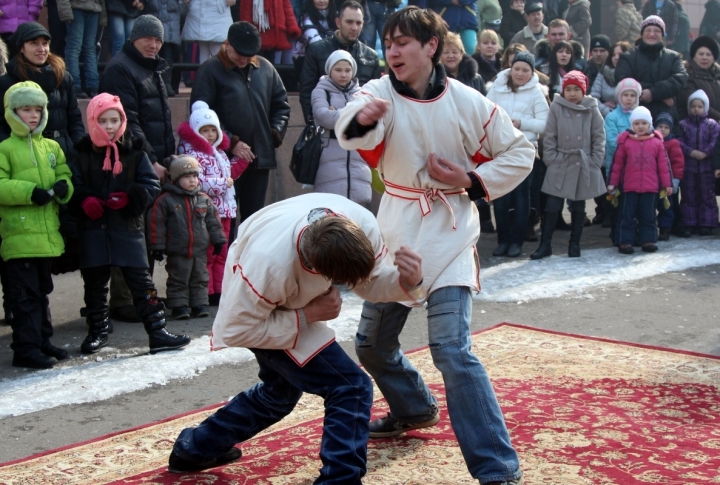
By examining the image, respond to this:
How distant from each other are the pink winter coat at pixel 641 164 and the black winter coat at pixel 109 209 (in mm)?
5565

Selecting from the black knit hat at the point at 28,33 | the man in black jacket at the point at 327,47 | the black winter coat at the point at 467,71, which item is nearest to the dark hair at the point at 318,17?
the man in black jacket at the point at 327,47

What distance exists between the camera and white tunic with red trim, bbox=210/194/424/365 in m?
3.65

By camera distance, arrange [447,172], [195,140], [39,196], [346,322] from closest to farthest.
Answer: [447,172] < [39,196] < [346,322] < [195,140]

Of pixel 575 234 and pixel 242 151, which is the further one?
pixel 575 234

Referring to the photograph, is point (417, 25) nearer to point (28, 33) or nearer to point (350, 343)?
point (350, 343)

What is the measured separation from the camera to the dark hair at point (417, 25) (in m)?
4.21

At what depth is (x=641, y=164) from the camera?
10266mm

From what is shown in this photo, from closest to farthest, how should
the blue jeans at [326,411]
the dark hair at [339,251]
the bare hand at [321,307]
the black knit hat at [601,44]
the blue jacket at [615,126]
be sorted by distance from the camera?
the dark hair at [339,251]
the blue jeans at [326,411]
the bare hand at [321,307]
the blue jacket at [615,126]
the black knit hat at [601,44]

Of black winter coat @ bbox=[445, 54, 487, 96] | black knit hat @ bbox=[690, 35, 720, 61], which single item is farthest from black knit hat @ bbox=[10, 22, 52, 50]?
black knit hat @ bbox=[690, 35, 720, 61]

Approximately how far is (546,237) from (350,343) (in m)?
3.70

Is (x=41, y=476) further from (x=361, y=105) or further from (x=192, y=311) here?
(x=192, y=311)

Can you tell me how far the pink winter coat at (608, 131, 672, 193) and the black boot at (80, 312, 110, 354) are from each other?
19.3ft

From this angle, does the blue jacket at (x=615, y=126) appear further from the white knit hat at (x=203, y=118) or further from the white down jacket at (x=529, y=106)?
the white knit hat at (x=203, y=118)

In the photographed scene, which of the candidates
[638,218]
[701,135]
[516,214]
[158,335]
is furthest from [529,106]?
[158,335]
